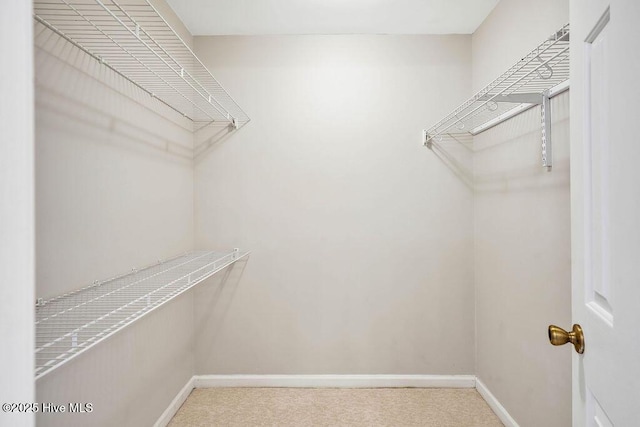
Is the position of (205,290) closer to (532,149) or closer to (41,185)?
(41,185)

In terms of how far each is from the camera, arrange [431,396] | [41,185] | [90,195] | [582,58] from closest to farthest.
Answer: [582,58] → [41,185] → [90,195] → [431,396]

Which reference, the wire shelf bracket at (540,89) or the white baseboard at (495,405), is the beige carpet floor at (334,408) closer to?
the white baseboard at (495,405)

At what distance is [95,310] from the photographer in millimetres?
1047

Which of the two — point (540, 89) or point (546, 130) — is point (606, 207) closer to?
point (546, 130)

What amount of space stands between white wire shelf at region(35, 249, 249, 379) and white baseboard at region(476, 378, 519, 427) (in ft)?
5.38

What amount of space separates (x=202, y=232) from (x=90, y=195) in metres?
1.05

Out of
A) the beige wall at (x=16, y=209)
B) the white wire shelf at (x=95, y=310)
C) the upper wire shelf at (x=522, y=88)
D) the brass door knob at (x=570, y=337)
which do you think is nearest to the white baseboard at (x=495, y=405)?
the brass door knob at (x=570, y=337)

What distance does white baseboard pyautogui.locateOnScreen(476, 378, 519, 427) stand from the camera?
1.86 meters

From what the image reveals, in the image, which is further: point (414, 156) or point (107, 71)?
point (414, 156)

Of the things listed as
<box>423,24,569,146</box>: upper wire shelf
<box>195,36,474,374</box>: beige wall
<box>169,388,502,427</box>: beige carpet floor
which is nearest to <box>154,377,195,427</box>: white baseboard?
<box>169,388,502,427</box>: beige carpet floor

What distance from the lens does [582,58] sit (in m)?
0.73

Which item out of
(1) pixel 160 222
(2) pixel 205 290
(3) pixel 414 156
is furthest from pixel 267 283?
(3) pixel 414 156

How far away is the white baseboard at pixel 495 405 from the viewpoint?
6.09 feet

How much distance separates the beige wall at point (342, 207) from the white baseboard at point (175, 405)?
131 mm
